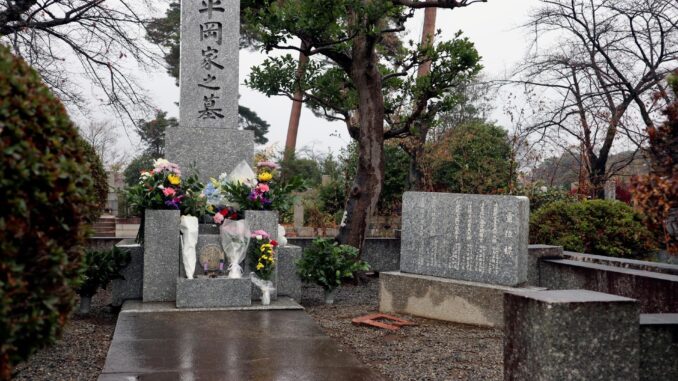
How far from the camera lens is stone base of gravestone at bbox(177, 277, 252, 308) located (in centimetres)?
657

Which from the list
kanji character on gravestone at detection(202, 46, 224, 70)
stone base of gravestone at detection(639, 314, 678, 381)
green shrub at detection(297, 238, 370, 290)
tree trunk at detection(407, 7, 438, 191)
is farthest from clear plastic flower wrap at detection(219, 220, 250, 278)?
tree trunk at detection(407, 7, 438, 191)

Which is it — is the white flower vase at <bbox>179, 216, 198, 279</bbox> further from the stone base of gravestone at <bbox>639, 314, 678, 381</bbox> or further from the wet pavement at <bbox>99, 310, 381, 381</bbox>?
the stone base of gravestone at <bbox>639, 314, 678, 381</bbox>

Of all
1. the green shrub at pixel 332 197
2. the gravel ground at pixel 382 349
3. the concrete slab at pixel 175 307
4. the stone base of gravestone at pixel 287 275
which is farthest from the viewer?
the green shrub at pixel 332 197

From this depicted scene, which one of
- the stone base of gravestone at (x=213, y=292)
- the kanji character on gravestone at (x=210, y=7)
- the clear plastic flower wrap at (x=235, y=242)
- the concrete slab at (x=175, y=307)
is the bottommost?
the concrete slab at (x=175, y=307)

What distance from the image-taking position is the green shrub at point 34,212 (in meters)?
2.29

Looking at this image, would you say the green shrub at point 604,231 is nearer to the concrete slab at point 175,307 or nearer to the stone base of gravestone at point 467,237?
the stone base of gravestone at point 467,237

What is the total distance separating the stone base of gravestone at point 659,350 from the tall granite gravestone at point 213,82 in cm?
609

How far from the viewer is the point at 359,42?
965cm

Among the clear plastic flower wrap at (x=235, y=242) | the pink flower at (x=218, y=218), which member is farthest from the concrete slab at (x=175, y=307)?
the pink flower at (x=218, y=218)

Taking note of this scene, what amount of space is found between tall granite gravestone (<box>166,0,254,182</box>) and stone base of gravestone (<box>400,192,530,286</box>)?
2725 millimetres

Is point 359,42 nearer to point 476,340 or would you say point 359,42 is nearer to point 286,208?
point 286,208

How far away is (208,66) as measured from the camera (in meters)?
A: 8.62

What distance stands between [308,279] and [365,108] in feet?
10.6

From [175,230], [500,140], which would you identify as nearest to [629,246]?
[175,230]
